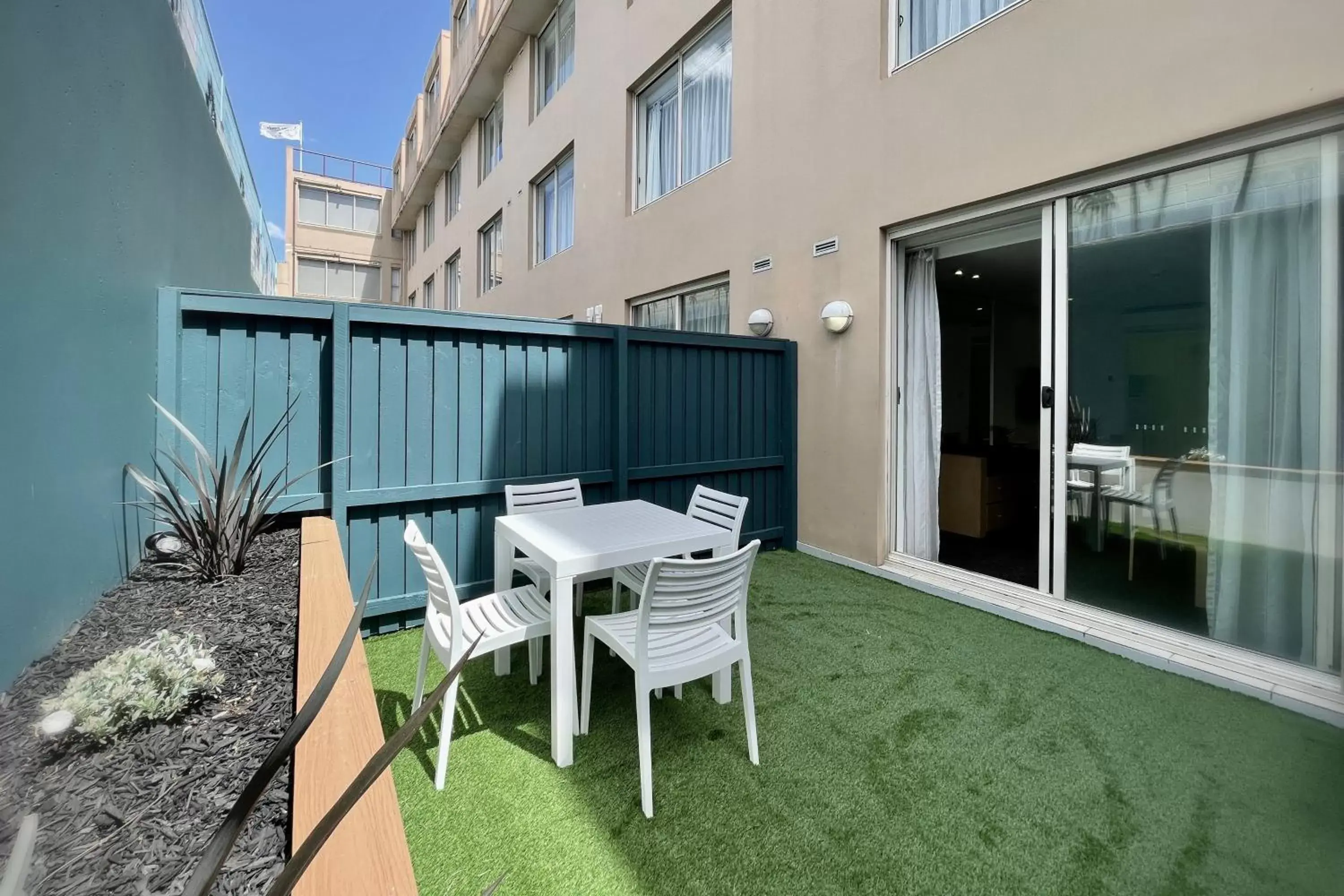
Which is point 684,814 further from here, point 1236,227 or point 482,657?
point 1236,227

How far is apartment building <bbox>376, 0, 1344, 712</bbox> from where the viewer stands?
8.17 ft

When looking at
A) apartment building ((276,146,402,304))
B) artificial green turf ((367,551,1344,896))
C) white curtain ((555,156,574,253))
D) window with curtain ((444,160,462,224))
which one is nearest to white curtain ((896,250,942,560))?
artificial green turf ((367,551,1344,896))

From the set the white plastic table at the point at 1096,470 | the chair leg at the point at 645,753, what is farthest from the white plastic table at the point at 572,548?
the white plastic table at the point at 1096,470

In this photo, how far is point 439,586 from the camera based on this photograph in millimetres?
2072

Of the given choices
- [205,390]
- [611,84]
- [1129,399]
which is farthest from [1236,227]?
[611,84]

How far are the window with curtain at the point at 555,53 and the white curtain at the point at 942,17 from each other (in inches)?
229

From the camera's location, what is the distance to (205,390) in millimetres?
2850

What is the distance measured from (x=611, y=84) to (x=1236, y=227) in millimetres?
6565

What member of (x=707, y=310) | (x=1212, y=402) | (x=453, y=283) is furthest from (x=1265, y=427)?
(x=453, y=283)

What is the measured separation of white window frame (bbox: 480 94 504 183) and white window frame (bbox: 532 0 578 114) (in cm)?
157

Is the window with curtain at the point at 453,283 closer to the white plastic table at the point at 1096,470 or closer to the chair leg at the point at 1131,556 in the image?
the white plastic table at the point at 1096,470

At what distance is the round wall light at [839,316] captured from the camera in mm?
4301

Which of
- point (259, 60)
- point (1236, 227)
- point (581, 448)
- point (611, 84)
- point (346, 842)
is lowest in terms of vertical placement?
point (346, 842)

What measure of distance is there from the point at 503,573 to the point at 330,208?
901 inches
